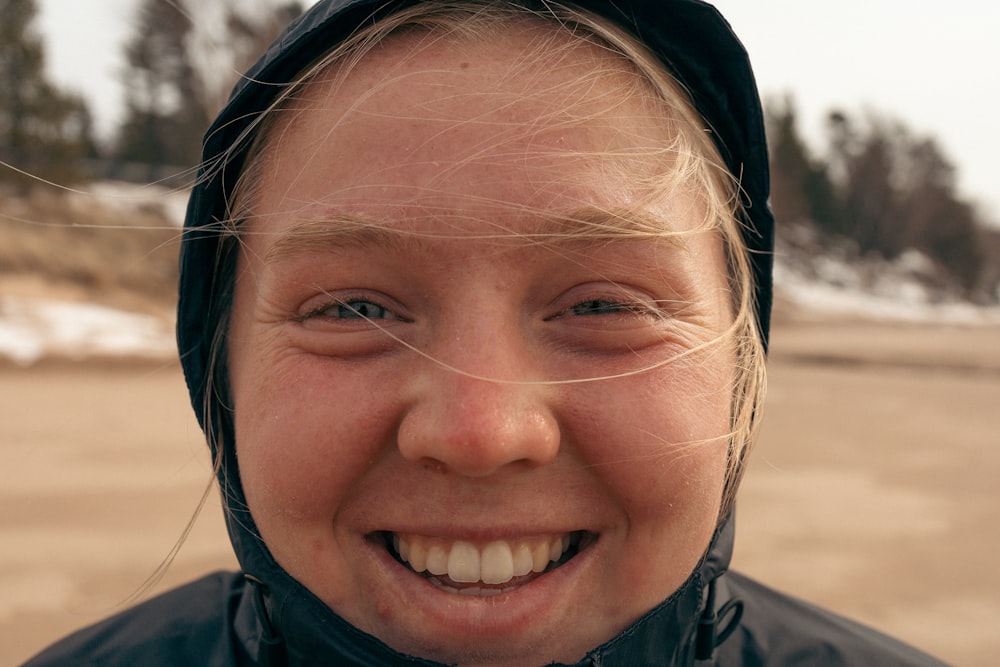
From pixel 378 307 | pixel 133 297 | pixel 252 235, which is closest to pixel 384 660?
pixel 378 307

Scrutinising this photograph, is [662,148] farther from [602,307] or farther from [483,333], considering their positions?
[483,333]

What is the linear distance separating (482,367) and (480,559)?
0.29m

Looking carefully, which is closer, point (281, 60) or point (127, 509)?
point (281, 60)

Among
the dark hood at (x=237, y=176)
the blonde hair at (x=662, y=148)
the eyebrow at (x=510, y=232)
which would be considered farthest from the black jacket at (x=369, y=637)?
the eyebrow at (x=510, y=232)

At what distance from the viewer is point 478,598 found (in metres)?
1.08

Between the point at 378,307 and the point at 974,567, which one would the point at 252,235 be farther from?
the point at 974,567

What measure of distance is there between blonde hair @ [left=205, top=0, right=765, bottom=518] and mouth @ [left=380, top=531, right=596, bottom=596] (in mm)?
338

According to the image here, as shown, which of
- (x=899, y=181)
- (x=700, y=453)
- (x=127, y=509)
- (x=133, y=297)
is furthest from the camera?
(x=899, y=181)

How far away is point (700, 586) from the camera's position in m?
1.26

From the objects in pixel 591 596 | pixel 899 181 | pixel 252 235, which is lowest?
pixel 899 181

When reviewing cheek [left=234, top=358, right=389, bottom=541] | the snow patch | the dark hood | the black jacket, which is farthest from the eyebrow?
the snow patch

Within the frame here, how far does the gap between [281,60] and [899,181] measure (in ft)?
181

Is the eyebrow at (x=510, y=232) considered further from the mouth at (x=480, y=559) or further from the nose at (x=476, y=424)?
the mouth at (x=480, y=559)

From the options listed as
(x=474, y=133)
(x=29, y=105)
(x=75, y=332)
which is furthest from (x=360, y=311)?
(x=29, y=105)
